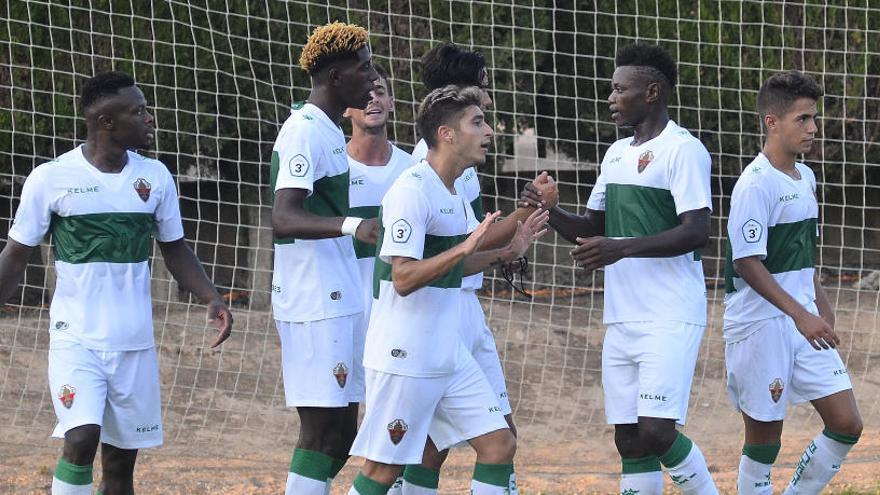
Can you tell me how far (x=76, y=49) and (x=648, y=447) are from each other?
5.91m

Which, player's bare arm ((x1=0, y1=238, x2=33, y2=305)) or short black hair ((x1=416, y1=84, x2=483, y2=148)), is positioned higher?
short black hair ((x1=416, y1=84, x2=483, y2=148))

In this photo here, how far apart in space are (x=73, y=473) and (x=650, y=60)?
2.99 meters

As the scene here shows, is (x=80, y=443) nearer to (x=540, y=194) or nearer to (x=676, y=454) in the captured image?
(x=540, y=194)

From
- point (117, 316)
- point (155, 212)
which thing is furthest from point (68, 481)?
point (155, 212)

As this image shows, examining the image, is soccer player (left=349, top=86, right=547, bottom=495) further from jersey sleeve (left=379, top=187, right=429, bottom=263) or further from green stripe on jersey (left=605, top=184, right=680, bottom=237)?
green stripe on jersey (left=605, top=184, right=680, bottom=237)

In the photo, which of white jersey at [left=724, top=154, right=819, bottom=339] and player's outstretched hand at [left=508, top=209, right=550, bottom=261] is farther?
white jersey at [left=724, top=154, right=819, bottom=339]

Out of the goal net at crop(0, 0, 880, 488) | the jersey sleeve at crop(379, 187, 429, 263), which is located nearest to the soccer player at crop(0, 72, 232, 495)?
the jersey sleeve at crop(379, 187, 429, 263)

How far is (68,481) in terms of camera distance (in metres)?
6.36

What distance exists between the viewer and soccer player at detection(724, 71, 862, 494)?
22.9ft

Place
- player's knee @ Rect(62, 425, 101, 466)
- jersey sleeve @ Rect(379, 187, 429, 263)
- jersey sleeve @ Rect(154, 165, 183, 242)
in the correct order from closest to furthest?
jersey sleeve @ Rect(379, 187, 429, 263) < player's knee @ Rect(62, 425, 101, 466) < jersey sleeve @ Rect(154, 165, 183, 242)

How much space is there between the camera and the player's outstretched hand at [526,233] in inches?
229

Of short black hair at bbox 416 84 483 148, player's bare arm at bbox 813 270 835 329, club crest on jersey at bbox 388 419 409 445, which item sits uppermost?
short black hair at bbox 416 84 483 148

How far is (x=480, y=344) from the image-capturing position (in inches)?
267

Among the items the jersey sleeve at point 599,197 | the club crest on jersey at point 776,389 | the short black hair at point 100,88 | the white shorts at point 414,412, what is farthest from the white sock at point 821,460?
the short black hair at point 100,88
